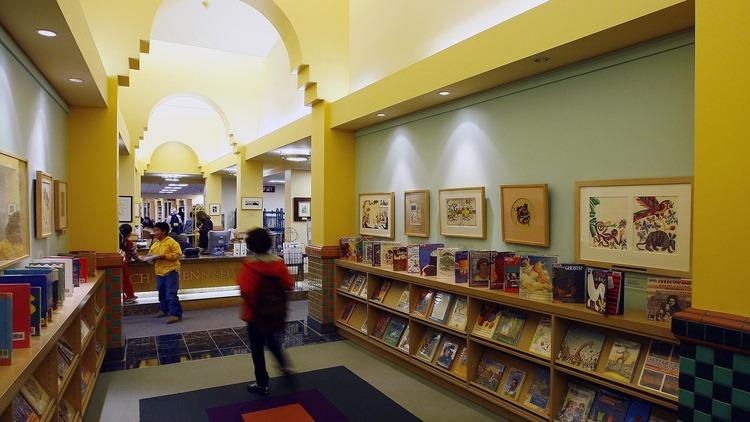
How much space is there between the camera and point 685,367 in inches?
99.5

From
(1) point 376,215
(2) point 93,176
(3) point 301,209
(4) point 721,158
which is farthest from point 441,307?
(3) point 301,209

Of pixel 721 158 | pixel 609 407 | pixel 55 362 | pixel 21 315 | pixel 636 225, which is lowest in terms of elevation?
pixel 609 407

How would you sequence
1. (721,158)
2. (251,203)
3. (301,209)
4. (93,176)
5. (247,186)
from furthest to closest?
(301,209)
(251,203)
(247,186)
(93,176)
(721,158)

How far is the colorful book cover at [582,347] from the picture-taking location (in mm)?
3459

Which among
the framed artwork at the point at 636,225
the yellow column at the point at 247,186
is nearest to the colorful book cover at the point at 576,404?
the framed artwork at the point at 636,225

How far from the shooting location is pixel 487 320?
174 inches

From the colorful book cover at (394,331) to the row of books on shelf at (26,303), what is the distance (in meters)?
3.40

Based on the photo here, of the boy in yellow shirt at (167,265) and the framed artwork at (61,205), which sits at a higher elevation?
the framed artwork at (61,205)

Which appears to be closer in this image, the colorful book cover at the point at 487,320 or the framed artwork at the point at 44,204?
the framed artwork at the point at 44,204

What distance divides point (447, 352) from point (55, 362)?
133 inches

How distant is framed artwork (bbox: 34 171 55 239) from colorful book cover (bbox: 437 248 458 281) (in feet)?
12.6

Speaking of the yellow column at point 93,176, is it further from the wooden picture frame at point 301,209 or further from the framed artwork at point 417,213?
the wooden picture frame at point 301,209

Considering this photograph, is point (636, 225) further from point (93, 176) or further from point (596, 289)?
point (93, 176)

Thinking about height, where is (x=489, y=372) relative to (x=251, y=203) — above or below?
below
